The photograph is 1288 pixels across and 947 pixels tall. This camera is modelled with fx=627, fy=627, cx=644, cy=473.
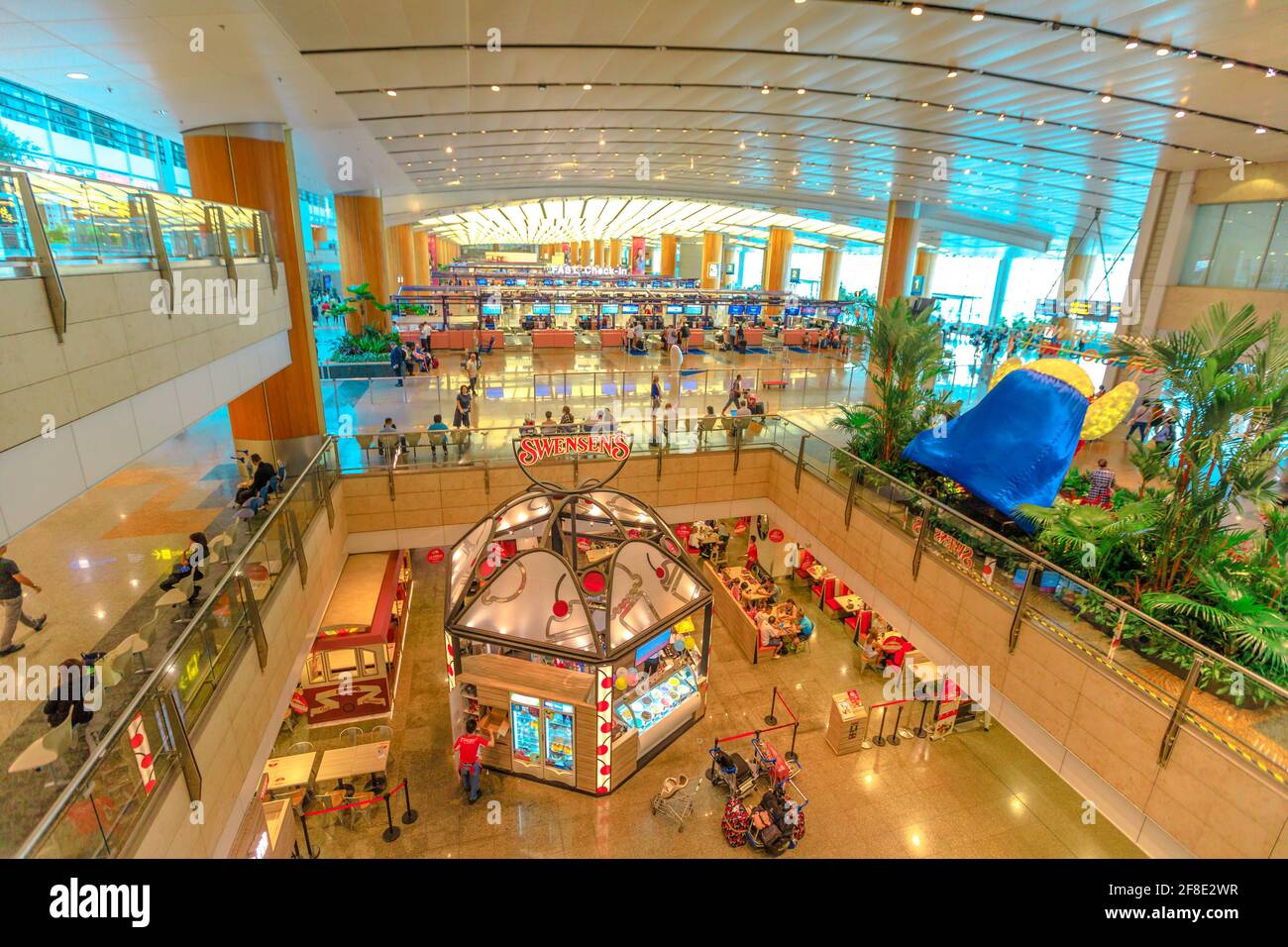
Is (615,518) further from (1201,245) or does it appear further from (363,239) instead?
(363,239)

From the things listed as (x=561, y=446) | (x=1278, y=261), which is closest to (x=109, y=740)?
(x=561, y=446)

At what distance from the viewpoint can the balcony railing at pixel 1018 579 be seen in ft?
18.7

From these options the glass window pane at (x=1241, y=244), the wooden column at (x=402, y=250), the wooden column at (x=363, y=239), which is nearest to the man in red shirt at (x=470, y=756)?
the wooden column at (x=363, y=239)

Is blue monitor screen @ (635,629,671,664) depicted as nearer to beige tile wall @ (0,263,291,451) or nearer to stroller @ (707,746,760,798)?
stroller @ (707,746,760,798)

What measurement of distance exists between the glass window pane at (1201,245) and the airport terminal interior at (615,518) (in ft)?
0.51

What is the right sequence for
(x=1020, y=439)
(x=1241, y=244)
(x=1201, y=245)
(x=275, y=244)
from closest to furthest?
(x=1020, y=439), (x=275, y=244), (x=1241, y=244), (x=1201, y=245)

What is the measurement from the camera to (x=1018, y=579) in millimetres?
8266

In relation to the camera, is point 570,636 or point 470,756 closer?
point 570,636

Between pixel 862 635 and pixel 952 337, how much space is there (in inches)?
1158

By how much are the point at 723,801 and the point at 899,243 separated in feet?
87.4

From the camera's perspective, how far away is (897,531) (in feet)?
34.9

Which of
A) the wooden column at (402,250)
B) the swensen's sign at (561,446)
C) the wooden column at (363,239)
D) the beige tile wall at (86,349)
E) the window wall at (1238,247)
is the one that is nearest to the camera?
the beige tile wall at (86,349)

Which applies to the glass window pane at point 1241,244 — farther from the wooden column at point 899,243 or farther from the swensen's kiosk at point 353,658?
the swensen's kiosk at point 353,658

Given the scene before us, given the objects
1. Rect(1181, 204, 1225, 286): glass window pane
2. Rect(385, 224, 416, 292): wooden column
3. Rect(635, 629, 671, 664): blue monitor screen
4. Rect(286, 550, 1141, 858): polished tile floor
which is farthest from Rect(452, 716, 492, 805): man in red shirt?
Rect(385, 224, 416, 292): wooden column
